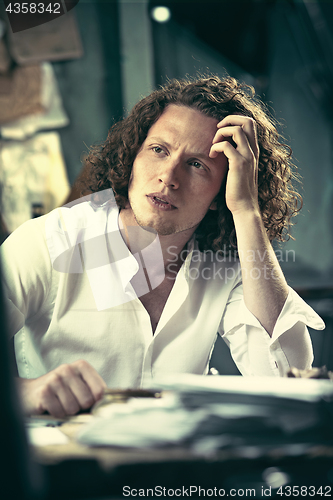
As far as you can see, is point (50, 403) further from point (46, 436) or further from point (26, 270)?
point (26, 270)

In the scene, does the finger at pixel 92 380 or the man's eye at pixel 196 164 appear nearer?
A: the finger at pixel 92 380

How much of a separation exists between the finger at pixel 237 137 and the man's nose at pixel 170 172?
73mm

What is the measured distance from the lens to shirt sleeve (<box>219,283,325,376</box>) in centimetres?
58

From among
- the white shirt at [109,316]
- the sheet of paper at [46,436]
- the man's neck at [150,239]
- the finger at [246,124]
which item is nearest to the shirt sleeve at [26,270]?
the white shirt at [109,316]

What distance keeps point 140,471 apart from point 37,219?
44cm

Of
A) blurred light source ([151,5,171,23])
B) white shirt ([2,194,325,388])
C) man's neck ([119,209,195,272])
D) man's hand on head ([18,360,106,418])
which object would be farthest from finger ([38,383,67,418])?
blurred light source ([151,5,171,23])

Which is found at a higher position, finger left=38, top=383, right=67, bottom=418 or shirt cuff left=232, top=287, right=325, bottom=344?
finger left=38, top=383, right=67, bottom=418

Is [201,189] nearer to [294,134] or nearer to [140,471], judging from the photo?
[294,134]

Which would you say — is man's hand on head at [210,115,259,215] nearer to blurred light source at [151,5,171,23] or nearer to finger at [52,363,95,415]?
blurred light source at [151,5,171,23]

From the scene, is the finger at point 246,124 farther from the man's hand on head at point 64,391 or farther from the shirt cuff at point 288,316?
the man's hand on head at point 64,391

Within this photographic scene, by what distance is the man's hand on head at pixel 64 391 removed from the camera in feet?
1.08

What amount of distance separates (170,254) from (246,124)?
26cm

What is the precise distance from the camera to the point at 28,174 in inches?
24.4

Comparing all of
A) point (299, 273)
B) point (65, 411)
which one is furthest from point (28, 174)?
point (299, 273)
